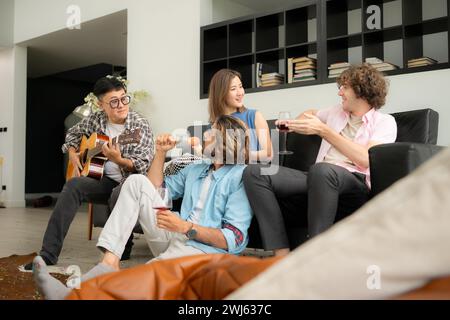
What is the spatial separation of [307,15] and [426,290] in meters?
4.04

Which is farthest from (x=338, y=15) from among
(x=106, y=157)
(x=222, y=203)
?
(x=222, y=203)

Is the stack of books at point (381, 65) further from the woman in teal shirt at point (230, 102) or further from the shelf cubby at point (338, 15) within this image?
the woman in teal shirt at point (230, 102)

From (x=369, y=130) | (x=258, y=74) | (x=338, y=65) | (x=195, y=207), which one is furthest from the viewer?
(x=258, y=74)

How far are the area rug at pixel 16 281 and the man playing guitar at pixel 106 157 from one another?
0.45ft

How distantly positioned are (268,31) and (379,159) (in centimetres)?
286

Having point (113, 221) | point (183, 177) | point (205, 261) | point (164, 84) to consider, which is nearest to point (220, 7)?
point (164, 84)

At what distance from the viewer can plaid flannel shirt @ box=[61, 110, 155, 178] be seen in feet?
9.16

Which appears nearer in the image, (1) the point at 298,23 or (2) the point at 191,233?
(2) the point at 191,233

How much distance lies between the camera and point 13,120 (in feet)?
23.5

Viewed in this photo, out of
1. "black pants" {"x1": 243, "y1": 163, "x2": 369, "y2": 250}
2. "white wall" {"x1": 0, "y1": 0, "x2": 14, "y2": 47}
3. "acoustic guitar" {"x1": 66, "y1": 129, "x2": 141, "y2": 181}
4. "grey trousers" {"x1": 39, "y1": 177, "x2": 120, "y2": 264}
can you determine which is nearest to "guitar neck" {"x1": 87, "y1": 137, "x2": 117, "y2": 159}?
"acoustic guitar" {"x1": 66, "y1": 129, "x2": 141, "y2": 181}

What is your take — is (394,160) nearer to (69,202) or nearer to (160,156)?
(160,156)

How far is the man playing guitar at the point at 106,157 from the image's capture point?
2631 millimetres

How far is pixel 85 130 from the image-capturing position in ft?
10.3

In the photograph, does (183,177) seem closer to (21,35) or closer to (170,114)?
(170,114)
